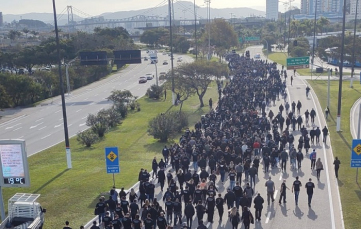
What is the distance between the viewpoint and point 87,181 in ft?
73.9

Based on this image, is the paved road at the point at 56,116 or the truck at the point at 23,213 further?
the paved road at the point at 56,116

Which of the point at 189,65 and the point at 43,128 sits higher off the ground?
the point at 189,65

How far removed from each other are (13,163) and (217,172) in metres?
9.49

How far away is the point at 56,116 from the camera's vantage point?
159 ft

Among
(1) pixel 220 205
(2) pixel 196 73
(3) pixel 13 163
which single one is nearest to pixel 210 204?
(1) pixel 220 205

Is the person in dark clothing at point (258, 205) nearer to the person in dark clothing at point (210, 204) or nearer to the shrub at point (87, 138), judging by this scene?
the person in dark clothing at point (210, 204)

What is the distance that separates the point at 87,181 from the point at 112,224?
27.2 feet

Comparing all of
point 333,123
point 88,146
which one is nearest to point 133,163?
point 88,146

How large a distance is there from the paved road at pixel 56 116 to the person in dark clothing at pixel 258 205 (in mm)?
20049

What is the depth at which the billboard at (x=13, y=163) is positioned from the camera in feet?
56.0

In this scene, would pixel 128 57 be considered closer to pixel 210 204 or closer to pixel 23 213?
pixel 23 213

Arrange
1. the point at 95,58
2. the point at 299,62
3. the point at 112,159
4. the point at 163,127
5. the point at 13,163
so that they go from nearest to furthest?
the point at 13,163 → the point at 112,159 → the point at 163,127 → the point at 299,62 → the point at 95,58

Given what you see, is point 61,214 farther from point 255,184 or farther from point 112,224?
point 255,184

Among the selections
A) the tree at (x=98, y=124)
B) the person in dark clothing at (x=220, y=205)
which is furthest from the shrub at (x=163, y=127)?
the person in dark clothing at (x=220, y=205)
